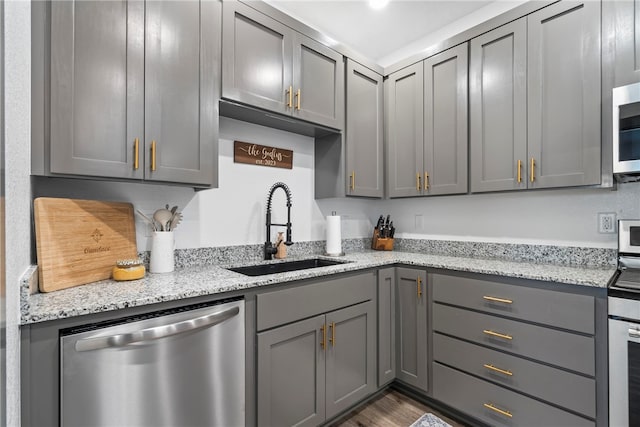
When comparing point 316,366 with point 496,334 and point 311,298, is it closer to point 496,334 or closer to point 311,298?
point 311,298

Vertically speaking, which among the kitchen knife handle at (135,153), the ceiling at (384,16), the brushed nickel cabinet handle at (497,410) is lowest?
the brushed nickel cabinet handle at (497,410)

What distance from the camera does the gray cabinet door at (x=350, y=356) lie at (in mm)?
1767

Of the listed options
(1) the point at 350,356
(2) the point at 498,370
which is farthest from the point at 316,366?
(2) the point at 498,370

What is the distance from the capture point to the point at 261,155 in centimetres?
219

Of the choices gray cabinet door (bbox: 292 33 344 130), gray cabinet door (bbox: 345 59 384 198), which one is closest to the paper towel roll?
gray cabinet door (bbox: 345 59 384 198)

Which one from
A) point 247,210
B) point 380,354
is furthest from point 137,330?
point 380,354

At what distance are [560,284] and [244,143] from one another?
6.67 ft

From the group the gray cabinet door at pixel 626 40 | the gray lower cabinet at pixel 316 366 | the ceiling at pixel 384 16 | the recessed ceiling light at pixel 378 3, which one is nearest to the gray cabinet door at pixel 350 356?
the gray lower cabinet at pixel 316 366

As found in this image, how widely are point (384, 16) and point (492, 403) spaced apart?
2831mm

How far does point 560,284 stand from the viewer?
1.52m

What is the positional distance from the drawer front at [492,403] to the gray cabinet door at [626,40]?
173 cm

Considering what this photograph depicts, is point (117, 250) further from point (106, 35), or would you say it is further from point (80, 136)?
point (106, 35)

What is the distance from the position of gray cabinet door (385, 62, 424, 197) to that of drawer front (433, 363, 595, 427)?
1339mm

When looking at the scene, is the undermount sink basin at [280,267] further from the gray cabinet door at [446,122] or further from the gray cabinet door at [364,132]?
the gray cabinet door at [446,122]
